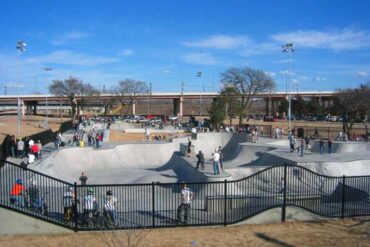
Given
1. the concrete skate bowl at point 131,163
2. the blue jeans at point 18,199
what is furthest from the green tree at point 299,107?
the blue jeans at point 18,199

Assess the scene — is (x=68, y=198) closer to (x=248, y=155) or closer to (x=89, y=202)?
(x=89, y=202)

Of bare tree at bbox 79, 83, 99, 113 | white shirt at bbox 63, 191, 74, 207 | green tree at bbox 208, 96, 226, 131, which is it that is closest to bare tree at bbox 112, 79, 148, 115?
bare tree at bbox 79, 83, 99, 113

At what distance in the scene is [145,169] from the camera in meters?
33.5

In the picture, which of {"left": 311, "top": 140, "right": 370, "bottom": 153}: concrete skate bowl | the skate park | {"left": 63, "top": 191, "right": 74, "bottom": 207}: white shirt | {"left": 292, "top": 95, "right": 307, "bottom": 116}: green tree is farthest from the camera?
{"left": 292, "top": 95, "right": 307, "bottom": 116}: green tree

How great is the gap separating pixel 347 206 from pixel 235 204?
380 cm

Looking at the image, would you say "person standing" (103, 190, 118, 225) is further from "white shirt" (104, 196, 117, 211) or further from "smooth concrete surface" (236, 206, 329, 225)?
"smooth concrete surface" (236, 206, 329, 225)

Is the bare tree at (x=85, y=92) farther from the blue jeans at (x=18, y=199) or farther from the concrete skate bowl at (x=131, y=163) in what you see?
the blue jeans at (x=18, y=199)

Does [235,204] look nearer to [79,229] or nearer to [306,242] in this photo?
[306,242]

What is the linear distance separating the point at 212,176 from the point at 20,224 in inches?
438

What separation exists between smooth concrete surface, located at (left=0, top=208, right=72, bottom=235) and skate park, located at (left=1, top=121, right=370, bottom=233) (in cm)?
76

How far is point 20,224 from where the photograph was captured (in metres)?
10.9

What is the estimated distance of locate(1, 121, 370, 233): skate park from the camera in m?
12.4

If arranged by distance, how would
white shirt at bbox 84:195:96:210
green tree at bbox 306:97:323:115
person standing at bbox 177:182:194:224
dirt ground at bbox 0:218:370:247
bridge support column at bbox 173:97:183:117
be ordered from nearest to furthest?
dirt ground at bbox 0:218:370:247, white shirt at bbox 84:195:96:210, person standing at bbox 177:182:194:224, green tree at bbox 306:97:323:115, bridge support column at bbox 173:97:183:117

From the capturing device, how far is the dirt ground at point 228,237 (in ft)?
33.1
